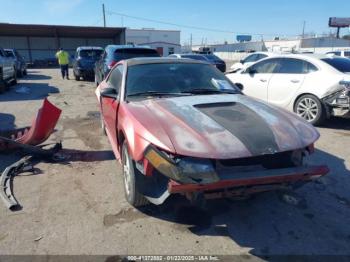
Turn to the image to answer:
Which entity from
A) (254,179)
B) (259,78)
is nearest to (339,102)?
(259,78)

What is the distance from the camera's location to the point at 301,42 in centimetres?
6938

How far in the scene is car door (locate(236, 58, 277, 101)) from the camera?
827cm

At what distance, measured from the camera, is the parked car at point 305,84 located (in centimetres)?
695

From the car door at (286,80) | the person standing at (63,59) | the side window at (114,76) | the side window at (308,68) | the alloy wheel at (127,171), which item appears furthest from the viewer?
the person standing at (63,59)

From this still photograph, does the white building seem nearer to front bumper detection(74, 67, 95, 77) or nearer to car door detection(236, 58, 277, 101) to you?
front bumper detection(74, 67, 95, 77)

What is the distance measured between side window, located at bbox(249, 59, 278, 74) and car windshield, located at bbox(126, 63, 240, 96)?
3.96 meters

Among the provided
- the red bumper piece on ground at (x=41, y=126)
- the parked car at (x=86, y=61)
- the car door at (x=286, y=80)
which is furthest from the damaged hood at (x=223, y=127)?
the parked car at (x=86, y=61)

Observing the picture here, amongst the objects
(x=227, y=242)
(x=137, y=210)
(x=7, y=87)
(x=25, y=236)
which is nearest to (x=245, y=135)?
(x=227, y=242)

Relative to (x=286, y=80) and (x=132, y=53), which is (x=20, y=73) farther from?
(x=286, y=80)

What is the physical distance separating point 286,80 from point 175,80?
4.36 m

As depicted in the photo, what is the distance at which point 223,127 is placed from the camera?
310cm

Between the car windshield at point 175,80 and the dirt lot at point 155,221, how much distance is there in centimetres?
132

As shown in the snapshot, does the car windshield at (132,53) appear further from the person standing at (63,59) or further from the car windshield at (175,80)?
the car windshield at (175,80)

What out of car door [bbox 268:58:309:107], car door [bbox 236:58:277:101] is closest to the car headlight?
car door [bbox 268:58:309:107]
